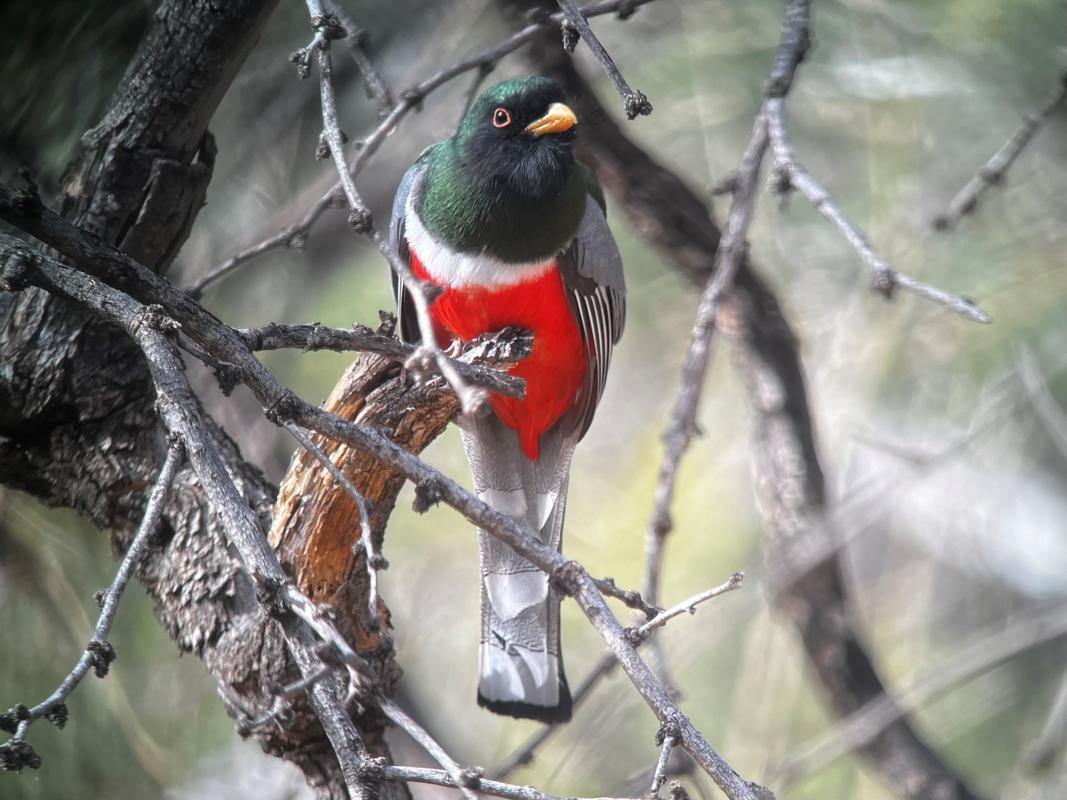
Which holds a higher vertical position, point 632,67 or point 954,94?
point 632,67

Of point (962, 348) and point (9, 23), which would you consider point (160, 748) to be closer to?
point (9, 23)

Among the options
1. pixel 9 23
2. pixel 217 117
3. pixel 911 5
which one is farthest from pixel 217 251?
pixel 911 5

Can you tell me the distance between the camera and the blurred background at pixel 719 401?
3.20 metres

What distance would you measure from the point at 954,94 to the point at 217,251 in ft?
8.88

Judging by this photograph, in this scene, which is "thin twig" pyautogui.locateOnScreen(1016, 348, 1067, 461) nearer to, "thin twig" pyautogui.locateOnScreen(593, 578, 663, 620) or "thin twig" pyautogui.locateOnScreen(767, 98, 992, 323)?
"thin twig" pyautogui.locateOnScreen(767, 98, 992, 323)

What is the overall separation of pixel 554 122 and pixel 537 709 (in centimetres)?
165

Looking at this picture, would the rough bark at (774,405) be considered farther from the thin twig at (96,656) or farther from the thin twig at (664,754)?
the thin twig at (96,656)

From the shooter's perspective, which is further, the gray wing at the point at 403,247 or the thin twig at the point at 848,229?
the gray wing at the point at 403,247

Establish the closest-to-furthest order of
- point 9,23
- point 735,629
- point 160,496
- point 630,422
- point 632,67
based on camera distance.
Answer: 1. point 160,496
2. point 9,23
3. point 632,67
4. point 735,629
5. point 630,422

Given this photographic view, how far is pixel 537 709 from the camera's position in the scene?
10.2 ft

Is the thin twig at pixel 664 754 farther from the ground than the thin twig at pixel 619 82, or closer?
closer

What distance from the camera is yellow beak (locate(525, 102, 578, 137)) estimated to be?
336 centimetres

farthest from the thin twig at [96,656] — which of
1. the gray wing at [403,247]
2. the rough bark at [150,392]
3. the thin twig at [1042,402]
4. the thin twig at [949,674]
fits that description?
the thin twig at [1042,402]

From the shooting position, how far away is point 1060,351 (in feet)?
15.1
